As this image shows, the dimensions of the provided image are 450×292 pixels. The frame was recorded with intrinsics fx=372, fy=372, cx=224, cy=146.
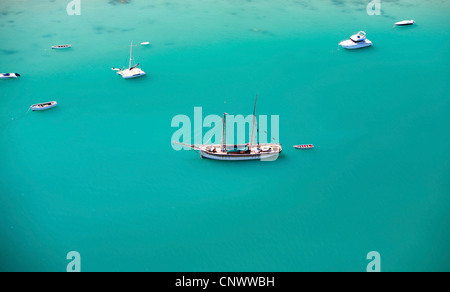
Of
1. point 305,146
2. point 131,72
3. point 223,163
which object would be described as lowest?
point 223,163

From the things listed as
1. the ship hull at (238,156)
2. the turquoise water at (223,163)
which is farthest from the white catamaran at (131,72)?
the ship hull at (238,156)

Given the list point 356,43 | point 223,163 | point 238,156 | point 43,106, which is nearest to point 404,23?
point 356,43

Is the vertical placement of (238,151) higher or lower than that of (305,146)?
lower

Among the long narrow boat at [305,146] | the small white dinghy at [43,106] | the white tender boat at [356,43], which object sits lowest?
the long narrow boat at [305,146]

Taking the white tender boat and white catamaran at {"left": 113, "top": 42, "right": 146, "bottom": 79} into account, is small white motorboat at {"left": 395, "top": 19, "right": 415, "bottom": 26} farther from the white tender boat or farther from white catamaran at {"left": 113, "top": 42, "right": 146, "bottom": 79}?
white catamaran at {"left": 113, "top": 42, "right": 146, "bottom": 79}

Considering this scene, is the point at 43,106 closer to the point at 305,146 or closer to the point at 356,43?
the point at 305,146

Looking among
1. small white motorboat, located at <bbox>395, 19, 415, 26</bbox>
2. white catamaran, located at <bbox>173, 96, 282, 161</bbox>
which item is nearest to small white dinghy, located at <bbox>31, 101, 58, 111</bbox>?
white catamaran, located at <bbox>173, 96, 282, 161</bbox>

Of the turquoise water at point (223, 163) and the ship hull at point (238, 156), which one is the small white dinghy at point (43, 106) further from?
the ship hull at point (238, 156)
